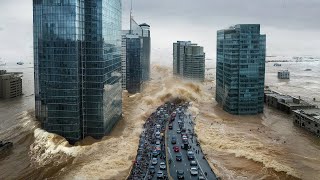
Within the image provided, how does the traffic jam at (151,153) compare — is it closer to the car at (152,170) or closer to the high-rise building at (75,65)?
the car at (152,170)

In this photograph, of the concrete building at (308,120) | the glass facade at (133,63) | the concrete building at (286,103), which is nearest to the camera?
the concrete building at (308,120)

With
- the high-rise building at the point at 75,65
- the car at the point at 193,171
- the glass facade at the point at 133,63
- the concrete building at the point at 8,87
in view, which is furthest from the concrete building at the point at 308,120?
the concrete building at the point at 8,87

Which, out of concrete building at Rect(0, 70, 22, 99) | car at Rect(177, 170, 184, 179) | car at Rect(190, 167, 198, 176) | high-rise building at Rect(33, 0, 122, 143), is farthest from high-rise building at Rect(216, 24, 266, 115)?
concrete building at Rect(0, 70, 22, 99)

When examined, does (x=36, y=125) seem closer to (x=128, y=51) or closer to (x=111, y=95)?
(x=111, y=95)

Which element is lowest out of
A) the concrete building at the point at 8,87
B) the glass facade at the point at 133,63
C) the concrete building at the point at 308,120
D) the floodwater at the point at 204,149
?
the floodwater at the point at 204,149

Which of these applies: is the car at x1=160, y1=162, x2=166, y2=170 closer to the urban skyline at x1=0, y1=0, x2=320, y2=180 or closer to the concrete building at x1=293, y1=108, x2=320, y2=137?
the urban skyline at x1=0, y1=0, x2=320, y2=180

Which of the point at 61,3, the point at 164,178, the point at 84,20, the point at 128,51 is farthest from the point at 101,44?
the point at 128,51

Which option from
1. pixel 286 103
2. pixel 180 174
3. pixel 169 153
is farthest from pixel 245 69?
pixel 180 174
